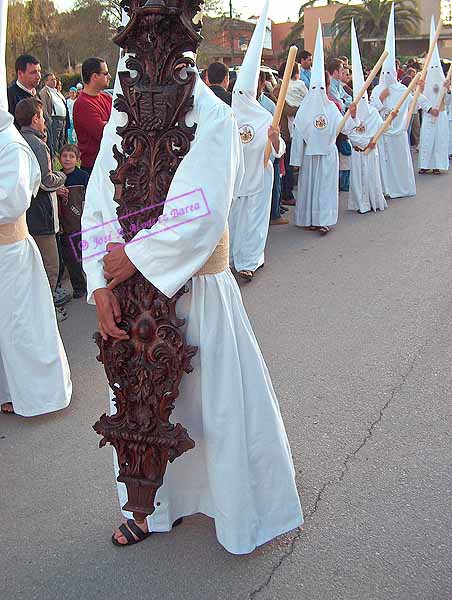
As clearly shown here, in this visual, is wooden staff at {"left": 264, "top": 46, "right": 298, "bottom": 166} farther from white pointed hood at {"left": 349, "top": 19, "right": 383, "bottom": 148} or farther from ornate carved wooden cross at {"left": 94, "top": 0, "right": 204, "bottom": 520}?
ornate carved wooden cross at {"left": 94, "top": 0, "right": 204, "bottom": 520}

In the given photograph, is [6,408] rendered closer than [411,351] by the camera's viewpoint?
Yes

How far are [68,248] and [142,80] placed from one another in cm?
377

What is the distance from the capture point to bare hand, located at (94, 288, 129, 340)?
2277 millimetres

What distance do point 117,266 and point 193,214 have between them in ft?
0.99

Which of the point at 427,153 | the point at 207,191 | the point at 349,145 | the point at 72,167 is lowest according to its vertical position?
the point at 427,153

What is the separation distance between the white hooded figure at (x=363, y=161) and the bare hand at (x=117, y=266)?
7061 millimetres

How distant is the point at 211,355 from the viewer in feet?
7.68

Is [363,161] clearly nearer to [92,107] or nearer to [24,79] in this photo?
[92,107]

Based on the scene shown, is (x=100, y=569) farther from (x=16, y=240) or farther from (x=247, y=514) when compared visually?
(x=16, y=240)

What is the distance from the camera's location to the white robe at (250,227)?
20.6 feet

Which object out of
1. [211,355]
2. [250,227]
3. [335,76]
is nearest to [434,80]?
[335,76]

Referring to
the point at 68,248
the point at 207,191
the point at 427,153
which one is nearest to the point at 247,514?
the point at 207,191

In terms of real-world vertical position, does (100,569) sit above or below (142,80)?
below

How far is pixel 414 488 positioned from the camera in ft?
9.66
